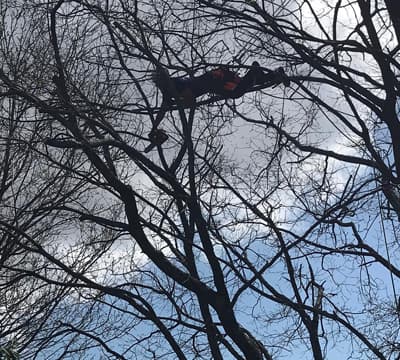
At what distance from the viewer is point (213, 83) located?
6363mm

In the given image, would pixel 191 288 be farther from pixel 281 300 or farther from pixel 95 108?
pixel 95 108

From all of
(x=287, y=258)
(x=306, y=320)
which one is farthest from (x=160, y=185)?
(x=306, y=320)

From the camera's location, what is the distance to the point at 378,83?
18.7 feet

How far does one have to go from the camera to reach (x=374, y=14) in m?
5.78

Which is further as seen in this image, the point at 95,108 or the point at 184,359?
the point at 184,359

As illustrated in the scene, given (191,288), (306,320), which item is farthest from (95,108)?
(306,320)

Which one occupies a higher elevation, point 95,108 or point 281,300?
point 95,108

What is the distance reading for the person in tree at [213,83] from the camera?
6086 millimetres

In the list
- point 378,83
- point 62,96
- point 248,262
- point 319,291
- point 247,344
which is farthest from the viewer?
point 319,291

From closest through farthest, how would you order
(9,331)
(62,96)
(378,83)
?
1. (378,83)
2. (62,96)
3. (9,331)

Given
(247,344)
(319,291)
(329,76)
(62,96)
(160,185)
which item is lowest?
(247,344)

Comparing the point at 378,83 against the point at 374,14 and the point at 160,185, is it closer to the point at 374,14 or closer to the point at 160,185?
Result: the point at 374,14

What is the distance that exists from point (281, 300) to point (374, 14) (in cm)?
318

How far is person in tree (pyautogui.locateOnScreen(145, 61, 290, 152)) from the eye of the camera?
6.09 metres
